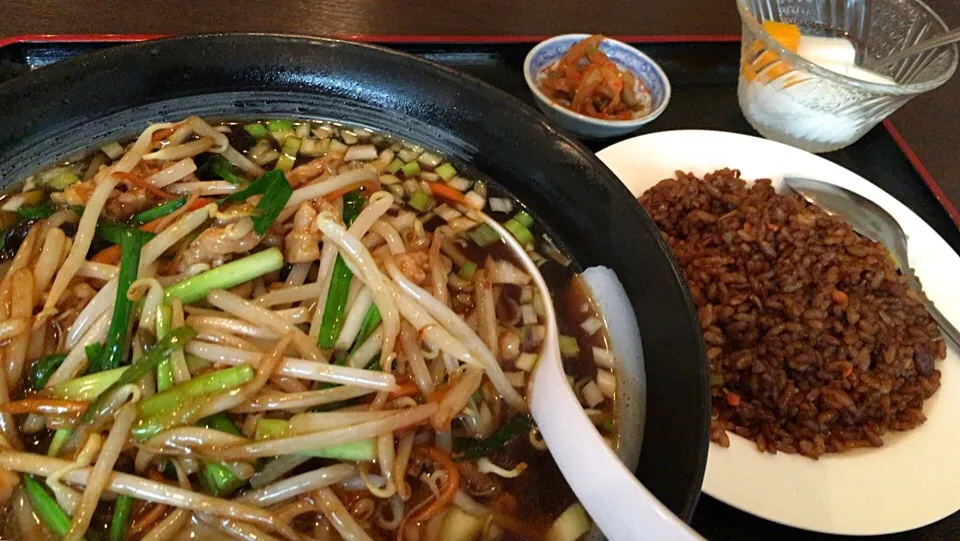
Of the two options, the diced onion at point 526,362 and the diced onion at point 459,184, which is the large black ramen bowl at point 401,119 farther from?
the diced onion at point 526,362

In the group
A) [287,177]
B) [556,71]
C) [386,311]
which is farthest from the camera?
[556,71]

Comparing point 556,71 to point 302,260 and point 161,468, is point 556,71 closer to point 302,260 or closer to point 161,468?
point 302,260

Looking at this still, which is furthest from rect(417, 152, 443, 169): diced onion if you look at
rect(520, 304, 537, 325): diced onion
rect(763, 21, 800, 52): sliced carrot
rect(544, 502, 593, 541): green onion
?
rect(763, 21, 800, 52): sliced carrot

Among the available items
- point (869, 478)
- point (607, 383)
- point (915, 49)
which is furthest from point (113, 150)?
point (915, 49)

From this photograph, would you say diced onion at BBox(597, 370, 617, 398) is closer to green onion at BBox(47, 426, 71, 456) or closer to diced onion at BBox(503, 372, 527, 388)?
diced onion at BBox(503, 372, 527, 388)

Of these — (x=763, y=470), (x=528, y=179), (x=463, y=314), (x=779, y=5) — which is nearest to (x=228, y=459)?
(x=463, y=314)

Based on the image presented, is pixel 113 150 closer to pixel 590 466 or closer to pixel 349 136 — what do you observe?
pixel 349 136
